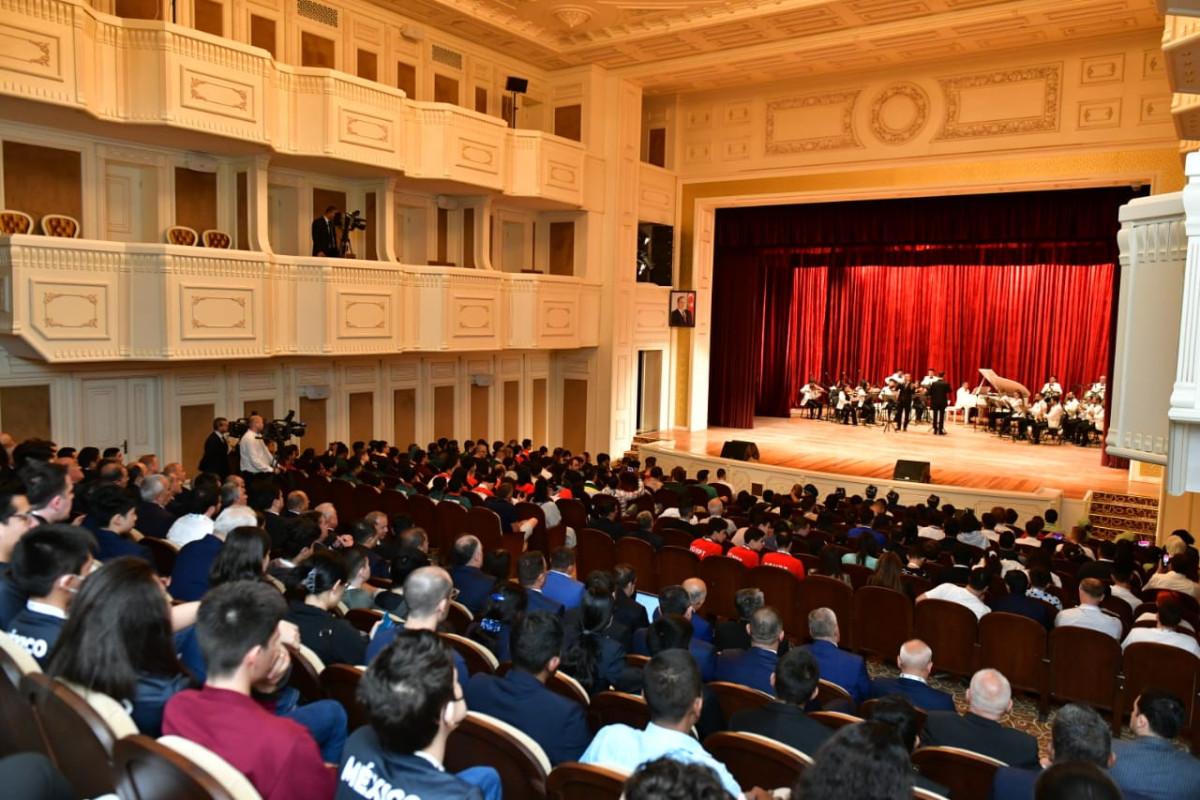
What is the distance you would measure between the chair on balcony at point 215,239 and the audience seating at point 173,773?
37.1ft

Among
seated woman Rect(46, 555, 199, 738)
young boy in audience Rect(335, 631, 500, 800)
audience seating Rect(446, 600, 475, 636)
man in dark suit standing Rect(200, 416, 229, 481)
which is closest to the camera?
young boy in audience Rect(335, 631, 500, 800)

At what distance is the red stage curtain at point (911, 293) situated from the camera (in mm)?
16484

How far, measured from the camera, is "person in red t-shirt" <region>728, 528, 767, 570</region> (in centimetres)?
711

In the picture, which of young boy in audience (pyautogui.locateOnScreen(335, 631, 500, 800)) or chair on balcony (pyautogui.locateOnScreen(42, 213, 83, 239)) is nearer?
young boy in audience (pyautogui.locateOnScreen(335, 631, 500, 800))

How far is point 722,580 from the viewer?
6.84 metres

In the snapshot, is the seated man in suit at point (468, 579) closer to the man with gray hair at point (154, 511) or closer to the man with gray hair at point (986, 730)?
the man with gray hair at point (154, 511)

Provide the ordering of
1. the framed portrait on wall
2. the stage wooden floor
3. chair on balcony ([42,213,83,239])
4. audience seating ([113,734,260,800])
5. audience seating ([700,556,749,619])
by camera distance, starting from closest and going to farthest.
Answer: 1. audience seating ([113,734,260,800])
2. audience seating ([700,556,749,619])
3. chair on balcony ([42,213,83,239])
4. the stage wooden floor
5. the framed portrait on wall

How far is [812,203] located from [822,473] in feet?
22.7

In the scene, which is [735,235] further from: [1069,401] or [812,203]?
[1069,401]

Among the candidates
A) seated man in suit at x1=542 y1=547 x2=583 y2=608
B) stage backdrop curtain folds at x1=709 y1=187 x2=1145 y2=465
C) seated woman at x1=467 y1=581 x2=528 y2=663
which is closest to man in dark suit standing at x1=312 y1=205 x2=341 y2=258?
seated man in suit at x1=542 y1=547 x2=583 y2=608

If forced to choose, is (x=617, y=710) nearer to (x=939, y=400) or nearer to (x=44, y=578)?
(x=44, y=578)

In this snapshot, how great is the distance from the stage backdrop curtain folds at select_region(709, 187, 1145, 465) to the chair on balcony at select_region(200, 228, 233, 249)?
1113cm

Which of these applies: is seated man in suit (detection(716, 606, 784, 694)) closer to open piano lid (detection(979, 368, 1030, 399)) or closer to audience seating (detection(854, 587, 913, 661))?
audience seating (detection(854, 587, 913, 661))

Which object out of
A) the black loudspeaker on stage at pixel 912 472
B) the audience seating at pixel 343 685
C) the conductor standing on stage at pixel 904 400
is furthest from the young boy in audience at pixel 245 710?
the conductor standing on stage at pixel 904 400
